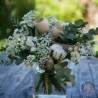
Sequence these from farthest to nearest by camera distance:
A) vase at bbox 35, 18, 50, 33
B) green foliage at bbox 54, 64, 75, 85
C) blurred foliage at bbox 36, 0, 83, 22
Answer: blurred foliage at bbox 36, 0, 83, 22, vase at bbox 35, 18, 50, 33, green foliage at bbox 54, 64, 75, 85

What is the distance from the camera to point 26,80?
266cm

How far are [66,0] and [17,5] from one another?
2.76 ft

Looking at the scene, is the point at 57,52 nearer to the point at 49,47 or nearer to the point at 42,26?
the point at 49,47

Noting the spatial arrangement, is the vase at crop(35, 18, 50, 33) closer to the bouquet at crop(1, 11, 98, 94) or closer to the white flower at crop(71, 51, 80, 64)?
the bouquet at crop(1, 11, 98, 94)

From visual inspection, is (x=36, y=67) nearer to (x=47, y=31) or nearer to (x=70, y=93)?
(x=47, y=31)

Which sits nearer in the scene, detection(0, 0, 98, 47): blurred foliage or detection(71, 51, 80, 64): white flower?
detection(71, 51, 80, 64): white flower

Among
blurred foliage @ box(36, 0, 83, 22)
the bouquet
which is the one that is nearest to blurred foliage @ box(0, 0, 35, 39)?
blurred foliage @ box(36, 0, 83, 22)

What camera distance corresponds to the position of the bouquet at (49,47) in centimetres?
193

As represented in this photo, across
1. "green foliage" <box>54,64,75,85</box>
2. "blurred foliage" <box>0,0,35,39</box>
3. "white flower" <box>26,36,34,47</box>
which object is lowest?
"green foliage" <box>54,64,75,85</box>

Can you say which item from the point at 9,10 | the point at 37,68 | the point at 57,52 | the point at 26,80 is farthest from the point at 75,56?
the point at 9,10

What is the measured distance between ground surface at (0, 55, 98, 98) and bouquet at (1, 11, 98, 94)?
1.10 ft

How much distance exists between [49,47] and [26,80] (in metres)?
0.76

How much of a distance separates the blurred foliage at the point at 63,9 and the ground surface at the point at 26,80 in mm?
3057

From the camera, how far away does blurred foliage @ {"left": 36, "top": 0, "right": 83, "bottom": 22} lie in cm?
625
